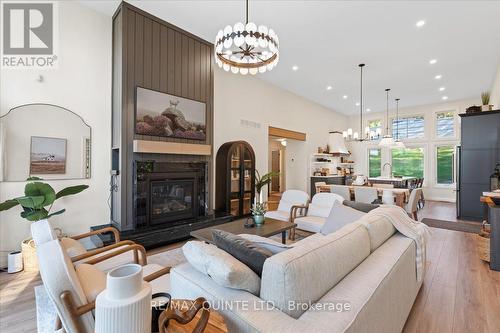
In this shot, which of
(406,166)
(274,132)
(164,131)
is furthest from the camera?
(406,166)

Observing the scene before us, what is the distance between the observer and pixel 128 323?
2.91 ft

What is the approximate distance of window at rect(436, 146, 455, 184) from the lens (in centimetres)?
860

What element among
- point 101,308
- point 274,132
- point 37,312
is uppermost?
point 274,132

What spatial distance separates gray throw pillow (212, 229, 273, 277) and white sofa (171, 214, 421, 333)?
4.9 inches

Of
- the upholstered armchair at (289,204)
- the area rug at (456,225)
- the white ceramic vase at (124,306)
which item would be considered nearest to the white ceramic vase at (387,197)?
the area rug at (456,225)

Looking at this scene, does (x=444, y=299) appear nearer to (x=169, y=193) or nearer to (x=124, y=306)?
(x=124, y=306)

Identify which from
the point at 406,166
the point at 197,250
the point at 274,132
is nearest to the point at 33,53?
the point at 197,250

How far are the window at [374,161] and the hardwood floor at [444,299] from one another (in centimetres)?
738

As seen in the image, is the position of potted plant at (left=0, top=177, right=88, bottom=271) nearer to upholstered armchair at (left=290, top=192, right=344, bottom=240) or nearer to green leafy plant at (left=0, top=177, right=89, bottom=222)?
green leafy plant at (left=0, top=177, right=89, bottom=222)

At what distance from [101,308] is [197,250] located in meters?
0.56

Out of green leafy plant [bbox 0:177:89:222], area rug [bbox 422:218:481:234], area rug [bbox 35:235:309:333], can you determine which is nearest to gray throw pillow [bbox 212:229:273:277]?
area rug [bbox 35:235:309:333]

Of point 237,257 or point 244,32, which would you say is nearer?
point 237,257

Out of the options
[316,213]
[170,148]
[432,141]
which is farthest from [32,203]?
[432,141]

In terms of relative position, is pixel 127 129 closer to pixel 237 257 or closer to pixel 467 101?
pixel 237 257
